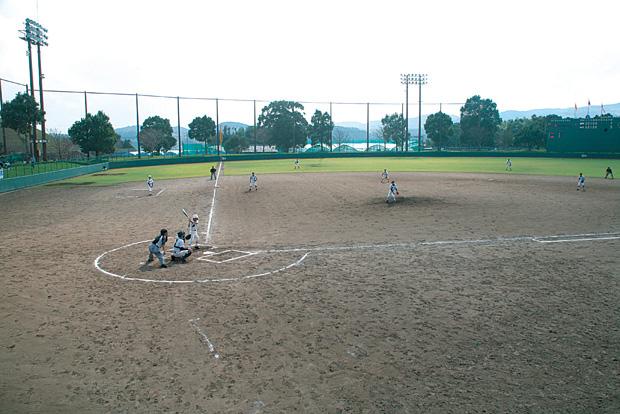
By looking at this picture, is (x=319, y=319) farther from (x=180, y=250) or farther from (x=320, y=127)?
(x=320, y=127)

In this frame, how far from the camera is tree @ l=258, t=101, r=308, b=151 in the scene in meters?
118

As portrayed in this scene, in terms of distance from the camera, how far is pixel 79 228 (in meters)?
22.4

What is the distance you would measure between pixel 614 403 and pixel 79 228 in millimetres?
22600

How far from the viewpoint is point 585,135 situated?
3150 inches

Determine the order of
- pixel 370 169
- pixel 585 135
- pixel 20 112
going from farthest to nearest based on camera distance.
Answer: pixel 585 135
pixel 370 169
pixel 20 112

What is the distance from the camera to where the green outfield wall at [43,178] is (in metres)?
40.9

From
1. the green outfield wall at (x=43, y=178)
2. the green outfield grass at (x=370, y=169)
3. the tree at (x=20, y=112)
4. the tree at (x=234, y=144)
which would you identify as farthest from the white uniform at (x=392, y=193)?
the tree at (x=234, y=144)

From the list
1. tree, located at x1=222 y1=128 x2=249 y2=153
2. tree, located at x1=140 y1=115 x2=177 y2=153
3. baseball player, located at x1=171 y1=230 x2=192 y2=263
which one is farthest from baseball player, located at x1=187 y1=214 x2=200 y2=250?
tree, located at x1=222 y1=128 x2=249 y2=153

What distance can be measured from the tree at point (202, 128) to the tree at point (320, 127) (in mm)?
26171

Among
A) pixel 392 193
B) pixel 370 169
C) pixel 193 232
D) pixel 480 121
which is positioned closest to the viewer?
pixel 193 232

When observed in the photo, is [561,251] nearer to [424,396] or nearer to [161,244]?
[424,396]

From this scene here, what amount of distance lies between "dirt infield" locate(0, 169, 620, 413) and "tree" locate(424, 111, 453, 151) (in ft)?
325

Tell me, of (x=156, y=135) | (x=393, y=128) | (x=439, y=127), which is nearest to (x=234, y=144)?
(x=156, y=135)

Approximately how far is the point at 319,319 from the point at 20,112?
197 ft
